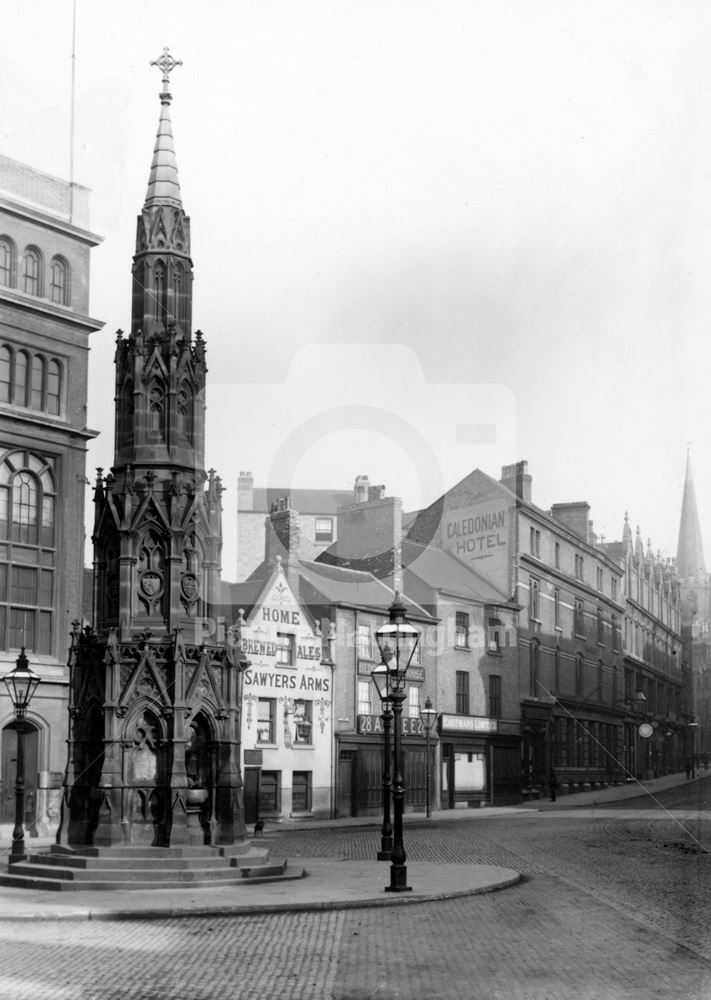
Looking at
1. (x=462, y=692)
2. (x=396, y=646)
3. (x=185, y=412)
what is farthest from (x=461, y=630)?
(x=396, y=646)

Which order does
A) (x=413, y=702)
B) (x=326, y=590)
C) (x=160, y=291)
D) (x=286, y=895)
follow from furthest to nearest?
(x=413, y=702), (x=326, y=590), (x=160, y=291), (x=286, y=895)

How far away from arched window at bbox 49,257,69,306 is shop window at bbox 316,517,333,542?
33280 millimetres

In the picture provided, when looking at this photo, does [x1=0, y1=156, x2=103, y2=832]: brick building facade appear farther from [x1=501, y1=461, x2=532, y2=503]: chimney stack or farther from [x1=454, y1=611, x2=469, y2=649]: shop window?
[x1=501, y1=461, x2=532, y2=503]: chimney stack

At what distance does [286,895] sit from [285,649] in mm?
25764

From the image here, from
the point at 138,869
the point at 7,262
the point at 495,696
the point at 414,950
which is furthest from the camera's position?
the point at 495,696

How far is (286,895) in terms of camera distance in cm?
1788

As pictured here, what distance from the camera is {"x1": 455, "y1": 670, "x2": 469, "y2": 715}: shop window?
51956 millimetres

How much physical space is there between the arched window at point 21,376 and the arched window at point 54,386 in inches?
30.7

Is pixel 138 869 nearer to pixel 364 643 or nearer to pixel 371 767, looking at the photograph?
pixel 371 767

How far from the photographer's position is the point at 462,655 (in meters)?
52.5

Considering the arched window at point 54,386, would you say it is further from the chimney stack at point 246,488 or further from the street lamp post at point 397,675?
the chimney stack at point 246,488

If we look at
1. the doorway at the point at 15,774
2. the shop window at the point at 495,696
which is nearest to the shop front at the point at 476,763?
the shop window at the point at 495,696

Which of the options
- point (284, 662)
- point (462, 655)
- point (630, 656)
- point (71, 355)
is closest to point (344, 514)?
point (462, 655)

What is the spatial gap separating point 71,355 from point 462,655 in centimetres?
2246
